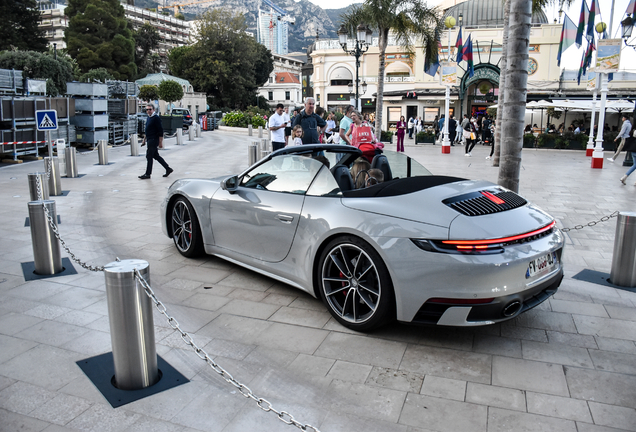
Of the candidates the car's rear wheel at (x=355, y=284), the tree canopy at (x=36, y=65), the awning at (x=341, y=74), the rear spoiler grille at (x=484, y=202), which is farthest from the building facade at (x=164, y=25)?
the rear spoiler grille at (x=484, y=202)

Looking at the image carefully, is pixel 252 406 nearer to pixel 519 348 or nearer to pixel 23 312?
pixel 519 348

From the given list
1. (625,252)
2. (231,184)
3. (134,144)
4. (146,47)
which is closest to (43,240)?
(231,184)

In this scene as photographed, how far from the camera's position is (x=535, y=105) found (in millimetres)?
30375

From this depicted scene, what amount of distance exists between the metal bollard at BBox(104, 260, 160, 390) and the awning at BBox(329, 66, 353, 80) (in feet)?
223

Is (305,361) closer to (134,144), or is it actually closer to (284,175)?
(284,175)

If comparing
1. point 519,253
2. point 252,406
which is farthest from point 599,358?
point 252,406

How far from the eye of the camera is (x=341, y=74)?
6850cm

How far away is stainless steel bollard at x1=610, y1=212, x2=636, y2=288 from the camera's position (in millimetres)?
5109

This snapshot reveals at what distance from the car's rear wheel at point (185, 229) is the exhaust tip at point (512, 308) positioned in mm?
3471

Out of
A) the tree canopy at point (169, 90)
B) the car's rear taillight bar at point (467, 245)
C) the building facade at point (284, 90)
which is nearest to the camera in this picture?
the car's rear taillight bar at point (467, 245)

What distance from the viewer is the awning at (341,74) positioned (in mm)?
68250

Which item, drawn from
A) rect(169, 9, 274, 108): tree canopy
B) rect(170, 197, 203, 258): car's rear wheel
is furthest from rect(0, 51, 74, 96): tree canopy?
rect(169, 9, 274, 108): tree canopy

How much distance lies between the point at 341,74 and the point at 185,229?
216ft

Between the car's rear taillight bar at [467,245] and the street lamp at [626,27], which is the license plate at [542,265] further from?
the street lamp at [626,27]
